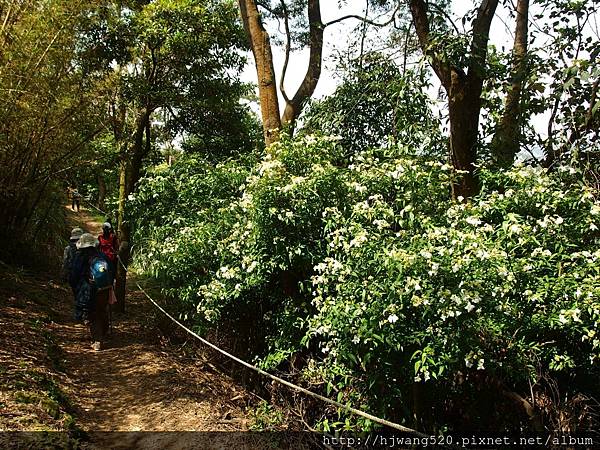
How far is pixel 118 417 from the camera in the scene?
447cm

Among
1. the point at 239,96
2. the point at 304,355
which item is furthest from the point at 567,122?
the point at 239,96

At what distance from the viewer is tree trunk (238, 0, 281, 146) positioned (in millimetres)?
6000

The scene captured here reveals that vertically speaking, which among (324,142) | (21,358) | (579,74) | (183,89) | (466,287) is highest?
(183,89)

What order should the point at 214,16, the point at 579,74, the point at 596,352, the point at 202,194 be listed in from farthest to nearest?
1. the point at 214,16
2. the point at 202,194
3. the point at 579,74
4. the point at 596,352

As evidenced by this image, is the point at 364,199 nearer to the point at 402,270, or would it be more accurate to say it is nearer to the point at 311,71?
the point at 402,270

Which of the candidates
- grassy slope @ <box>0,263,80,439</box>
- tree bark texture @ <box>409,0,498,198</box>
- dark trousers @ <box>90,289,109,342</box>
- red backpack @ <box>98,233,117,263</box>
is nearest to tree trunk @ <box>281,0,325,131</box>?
tree bark texture @ <box>409,0,498,198</box>

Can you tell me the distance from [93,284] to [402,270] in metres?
4.34

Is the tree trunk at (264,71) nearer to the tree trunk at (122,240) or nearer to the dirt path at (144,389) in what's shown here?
the dirt path at (144,389)

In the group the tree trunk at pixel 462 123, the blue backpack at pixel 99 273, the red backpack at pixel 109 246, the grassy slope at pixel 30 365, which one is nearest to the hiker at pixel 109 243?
the red backpack at pixel 109 246

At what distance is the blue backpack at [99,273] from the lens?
6051mm

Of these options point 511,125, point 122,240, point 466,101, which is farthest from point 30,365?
point 511,125

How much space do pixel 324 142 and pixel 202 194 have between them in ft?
5.70

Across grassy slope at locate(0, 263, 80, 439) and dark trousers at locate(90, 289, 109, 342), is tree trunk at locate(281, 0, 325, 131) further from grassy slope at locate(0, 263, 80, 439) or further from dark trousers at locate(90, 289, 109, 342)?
grassy slope at locate(0, 263, 80, 439)

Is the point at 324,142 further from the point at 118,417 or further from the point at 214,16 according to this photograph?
the point at 214,16
